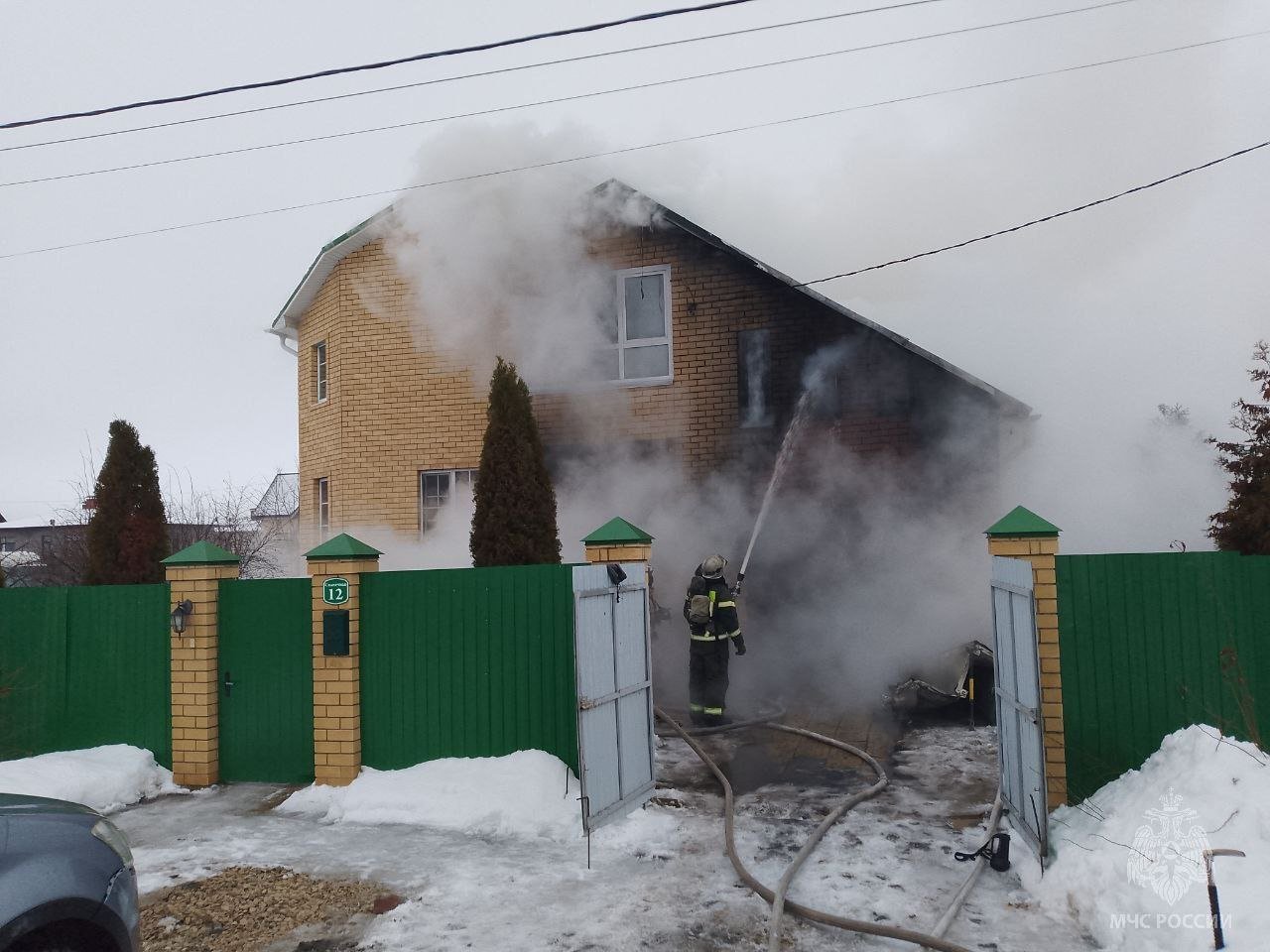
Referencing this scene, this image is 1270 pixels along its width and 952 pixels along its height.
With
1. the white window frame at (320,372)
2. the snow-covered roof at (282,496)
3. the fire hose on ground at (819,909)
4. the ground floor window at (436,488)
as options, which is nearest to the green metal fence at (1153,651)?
the fire hose on ground at (819,909)

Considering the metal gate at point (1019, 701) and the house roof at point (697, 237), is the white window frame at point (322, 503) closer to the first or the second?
the house roof at point (697, 237)

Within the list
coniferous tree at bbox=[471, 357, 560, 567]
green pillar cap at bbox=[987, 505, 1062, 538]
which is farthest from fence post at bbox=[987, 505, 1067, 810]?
coniferous tree at bbox=[471, 357, 560, 567]

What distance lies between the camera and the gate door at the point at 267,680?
6488mm

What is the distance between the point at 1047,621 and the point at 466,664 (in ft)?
13.9

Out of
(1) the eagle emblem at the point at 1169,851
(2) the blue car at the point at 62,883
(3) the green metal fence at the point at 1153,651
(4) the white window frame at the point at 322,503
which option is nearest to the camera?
(2) the blue car at the point at 62,883

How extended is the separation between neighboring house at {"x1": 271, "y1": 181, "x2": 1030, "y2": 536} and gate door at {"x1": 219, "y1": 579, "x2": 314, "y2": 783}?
13.3 feet

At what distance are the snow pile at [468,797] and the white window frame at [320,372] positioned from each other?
7220mm

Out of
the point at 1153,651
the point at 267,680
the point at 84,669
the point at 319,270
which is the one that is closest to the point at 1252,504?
the point at 1153,651

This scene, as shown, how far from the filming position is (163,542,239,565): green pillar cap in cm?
659

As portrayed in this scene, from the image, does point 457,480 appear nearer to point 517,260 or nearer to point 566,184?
point 517,260

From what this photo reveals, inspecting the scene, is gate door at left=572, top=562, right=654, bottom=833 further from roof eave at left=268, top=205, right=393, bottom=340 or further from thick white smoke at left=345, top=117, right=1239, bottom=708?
roof eave at left=268, top=205, right=393, bottom=340

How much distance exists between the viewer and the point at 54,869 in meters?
2.77

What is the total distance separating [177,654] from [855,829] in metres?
5.59

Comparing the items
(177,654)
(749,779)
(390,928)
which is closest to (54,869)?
(390,928)
